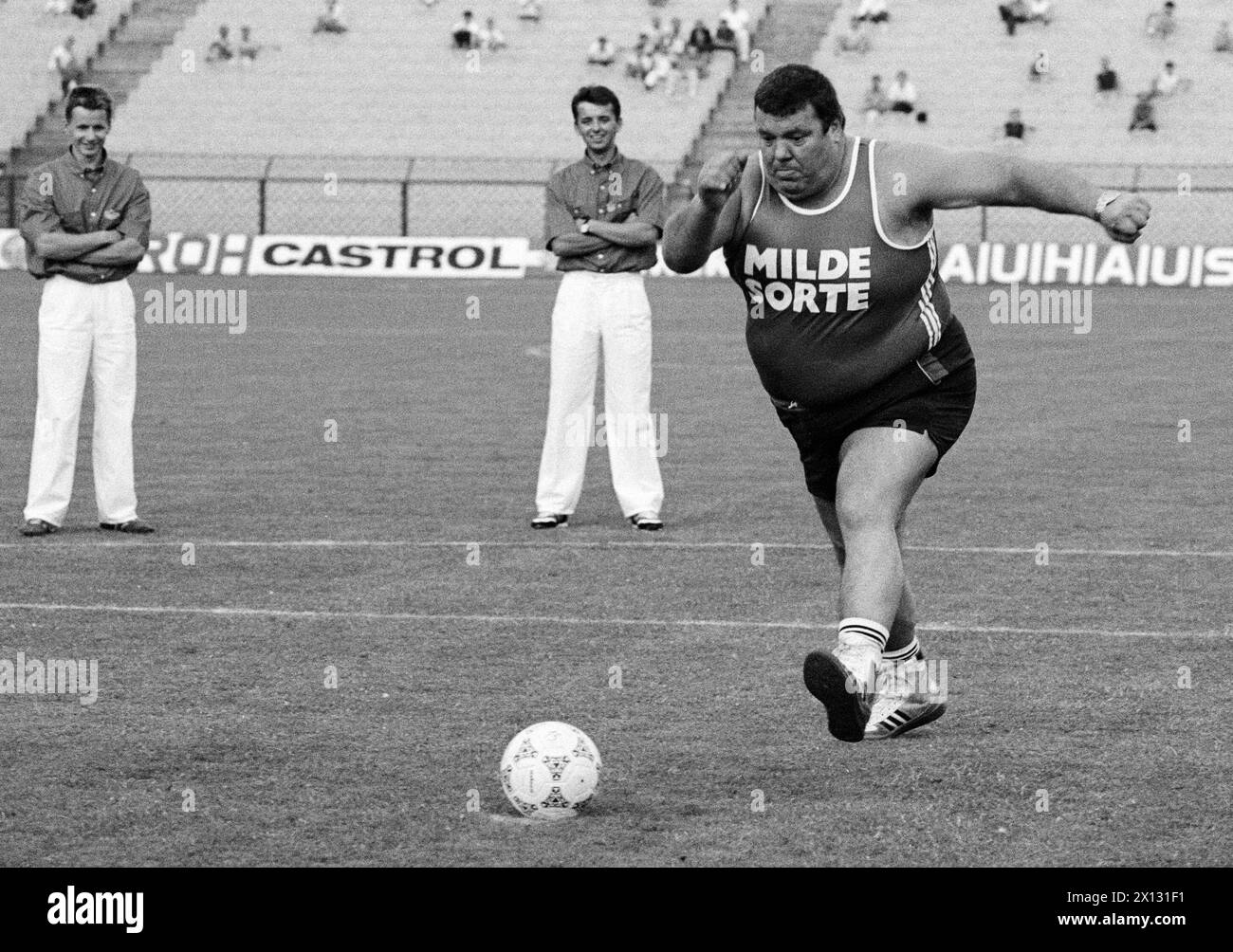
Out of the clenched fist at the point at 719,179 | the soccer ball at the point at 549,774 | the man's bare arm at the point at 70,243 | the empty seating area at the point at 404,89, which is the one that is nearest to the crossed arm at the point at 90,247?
the man's bare arm at the point at 70,243

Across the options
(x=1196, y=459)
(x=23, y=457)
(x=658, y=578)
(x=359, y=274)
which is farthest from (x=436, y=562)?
(x=359, y=274)

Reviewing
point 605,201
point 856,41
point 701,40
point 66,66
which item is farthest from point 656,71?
point 605,201

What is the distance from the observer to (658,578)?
1083 centimetres

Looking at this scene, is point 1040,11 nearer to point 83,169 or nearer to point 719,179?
point 83,169

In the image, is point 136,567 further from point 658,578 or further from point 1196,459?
point 1196,459

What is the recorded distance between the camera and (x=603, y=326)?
40.8 ft

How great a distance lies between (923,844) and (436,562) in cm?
571

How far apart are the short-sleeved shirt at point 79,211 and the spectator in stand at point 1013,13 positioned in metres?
38.2

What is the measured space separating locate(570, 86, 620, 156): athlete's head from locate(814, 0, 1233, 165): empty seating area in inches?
1290

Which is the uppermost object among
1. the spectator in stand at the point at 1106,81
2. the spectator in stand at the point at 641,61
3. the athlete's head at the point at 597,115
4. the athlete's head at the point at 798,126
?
the spectator in stand at the point at 641,61

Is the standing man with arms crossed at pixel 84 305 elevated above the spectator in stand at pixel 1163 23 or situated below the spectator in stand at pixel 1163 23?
below

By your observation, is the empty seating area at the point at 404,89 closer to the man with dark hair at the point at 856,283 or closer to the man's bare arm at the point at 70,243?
the man's bare arm at the point at 70,243

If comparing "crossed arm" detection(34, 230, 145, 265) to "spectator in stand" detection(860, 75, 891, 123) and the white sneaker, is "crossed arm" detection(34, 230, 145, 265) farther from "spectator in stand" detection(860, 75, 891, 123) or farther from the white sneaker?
"spectator in stand" detection(860, 75, 891, 123)

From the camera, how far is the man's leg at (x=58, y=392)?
12.0 m
